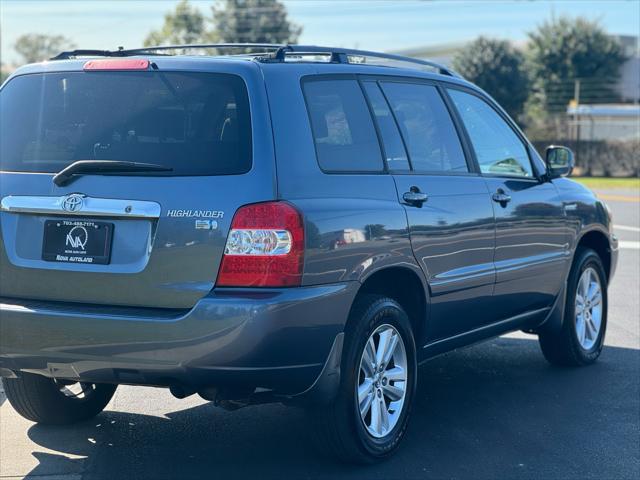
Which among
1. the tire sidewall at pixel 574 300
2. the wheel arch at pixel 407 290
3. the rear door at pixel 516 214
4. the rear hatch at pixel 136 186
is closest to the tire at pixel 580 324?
the tire sidewall at pixel 574 300

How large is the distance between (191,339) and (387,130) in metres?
1.66

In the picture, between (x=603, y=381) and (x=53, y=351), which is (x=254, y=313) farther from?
(x=603, y=381)

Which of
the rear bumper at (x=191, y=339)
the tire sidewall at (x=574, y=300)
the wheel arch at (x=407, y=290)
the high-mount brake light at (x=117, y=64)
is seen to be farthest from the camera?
the tire sidewall at (x=574, y=300)

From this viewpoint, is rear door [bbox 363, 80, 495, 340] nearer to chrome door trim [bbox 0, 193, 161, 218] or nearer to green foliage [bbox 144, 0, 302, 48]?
chrome door trim [bbox 0, 193, 161, 218]

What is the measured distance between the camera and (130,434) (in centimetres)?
578

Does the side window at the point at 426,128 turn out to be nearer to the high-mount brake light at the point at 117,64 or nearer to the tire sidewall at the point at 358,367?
the tire sidewall at the point at 358,367

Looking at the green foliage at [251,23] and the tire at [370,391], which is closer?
the tire at [370,391]

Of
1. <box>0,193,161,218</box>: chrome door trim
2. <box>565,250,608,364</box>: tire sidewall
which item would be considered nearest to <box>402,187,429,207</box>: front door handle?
<box>0,193,161,218</box>: chrome door trim

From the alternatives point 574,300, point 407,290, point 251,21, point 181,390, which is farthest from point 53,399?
point 251,21

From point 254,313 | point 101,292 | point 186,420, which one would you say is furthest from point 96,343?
point 186,420

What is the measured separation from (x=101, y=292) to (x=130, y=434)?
1.37m

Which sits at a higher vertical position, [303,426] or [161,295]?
[161,295]

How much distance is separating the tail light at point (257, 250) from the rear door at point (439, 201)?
1.01 m

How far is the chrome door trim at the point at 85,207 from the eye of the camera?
462 cm
